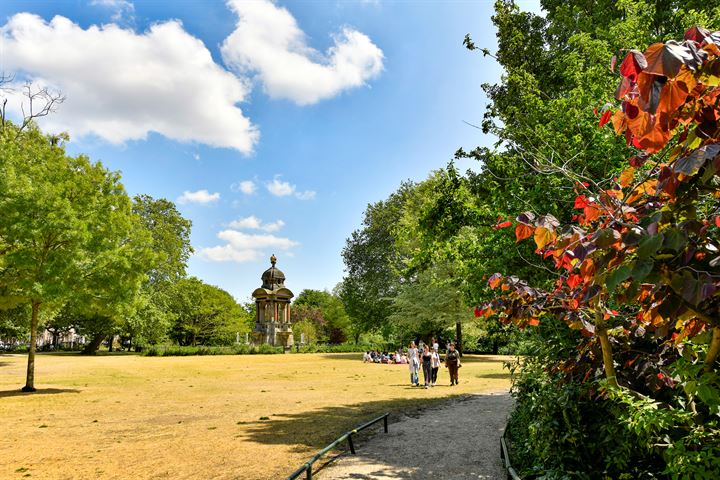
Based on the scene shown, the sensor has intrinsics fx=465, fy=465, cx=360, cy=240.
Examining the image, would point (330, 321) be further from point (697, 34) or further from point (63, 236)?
point (697, 34)

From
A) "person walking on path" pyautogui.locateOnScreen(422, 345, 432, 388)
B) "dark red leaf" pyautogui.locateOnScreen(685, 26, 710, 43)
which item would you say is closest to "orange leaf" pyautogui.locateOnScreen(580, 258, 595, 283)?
"dark red leaf" pyautogui.locateOnScreen(685, 26, 710, 43)

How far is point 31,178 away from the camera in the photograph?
1691cm

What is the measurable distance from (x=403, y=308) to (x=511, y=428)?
29.3 m

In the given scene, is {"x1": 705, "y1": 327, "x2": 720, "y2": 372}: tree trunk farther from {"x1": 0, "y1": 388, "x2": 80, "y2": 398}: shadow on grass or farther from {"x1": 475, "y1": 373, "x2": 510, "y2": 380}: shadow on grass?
{"x1": 475, "y1": 373, "x2": 510, "y2": 380}: shadow on grass

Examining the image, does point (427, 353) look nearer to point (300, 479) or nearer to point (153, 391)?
point (153, 391)

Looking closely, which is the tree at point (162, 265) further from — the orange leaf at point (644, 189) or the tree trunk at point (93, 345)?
the orange leaf at point (644, 189)

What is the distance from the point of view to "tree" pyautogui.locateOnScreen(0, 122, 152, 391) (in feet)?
51.9

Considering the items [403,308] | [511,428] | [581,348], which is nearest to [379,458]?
[511,428]

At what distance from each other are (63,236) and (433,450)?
573 inches

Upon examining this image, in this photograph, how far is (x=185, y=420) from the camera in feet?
39.3

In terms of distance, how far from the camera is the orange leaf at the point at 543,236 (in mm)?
3105

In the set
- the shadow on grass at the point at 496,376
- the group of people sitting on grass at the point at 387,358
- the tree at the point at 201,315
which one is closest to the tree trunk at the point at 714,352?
the shadow on grass at the point at 496,376

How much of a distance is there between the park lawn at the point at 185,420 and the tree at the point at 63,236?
362 centimetres

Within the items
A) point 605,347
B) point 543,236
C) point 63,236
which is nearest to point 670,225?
point 543,236
